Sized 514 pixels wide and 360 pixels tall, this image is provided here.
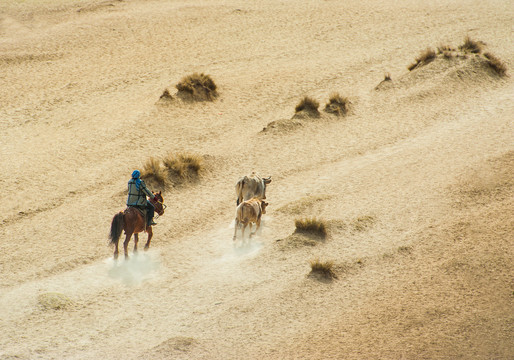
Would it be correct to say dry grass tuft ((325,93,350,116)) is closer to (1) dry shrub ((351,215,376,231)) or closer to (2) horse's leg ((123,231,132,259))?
(1) dry shrub ((351,215,376,231))

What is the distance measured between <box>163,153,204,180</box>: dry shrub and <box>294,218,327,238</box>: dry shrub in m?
4.76

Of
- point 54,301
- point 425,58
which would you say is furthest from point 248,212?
point 425,58

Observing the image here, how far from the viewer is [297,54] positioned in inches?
1184

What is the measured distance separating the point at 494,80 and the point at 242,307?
19335mm

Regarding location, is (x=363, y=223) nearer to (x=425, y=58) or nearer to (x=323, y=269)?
(x=323, y=269)

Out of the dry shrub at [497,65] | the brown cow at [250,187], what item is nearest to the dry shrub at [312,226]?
the brown cow at [250,187]

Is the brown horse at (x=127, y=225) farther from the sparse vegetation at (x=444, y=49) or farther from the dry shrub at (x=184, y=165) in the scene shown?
the sparse vegetation at (x=444, y=49)

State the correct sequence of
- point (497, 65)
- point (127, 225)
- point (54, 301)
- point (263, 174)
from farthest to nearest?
point (497, 65) → point (263, 174) → point (127, 225) → point (54, 301)

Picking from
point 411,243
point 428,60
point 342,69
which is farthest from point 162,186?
point 428,60

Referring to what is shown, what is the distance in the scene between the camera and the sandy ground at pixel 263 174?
12508 mm

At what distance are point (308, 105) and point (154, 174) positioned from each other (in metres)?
7.88

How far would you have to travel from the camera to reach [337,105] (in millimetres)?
24328

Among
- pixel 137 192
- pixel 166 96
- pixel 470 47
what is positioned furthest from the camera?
pixel 470 47

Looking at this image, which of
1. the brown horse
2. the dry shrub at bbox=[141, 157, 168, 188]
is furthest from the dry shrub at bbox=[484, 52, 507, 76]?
the brown horse
